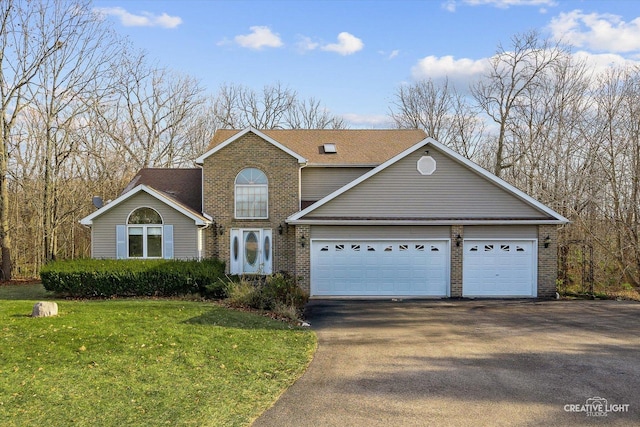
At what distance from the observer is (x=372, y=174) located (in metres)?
17.4

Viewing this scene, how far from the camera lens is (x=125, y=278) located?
16.1m

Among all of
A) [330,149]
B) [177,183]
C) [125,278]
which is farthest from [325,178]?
[125,278]

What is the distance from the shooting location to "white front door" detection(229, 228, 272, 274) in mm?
19688

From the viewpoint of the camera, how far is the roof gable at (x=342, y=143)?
824 inches

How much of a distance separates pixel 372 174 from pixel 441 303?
501cm

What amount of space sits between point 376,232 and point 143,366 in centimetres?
1087

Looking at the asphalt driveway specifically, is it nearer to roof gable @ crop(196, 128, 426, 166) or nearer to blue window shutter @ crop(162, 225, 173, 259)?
blue window shutter @ crop(162, 225, 173, 259)

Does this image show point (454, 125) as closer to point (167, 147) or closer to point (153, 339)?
point (167, 147)

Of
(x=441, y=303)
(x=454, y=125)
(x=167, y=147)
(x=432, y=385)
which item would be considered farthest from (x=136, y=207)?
(x=454, y=125)

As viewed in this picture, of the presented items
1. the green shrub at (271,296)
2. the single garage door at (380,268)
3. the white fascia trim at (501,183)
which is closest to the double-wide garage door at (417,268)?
the single garage door at (380,268)

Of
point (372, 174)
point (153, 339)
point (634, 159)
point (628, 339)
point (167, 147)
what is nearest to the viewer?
point (153, 339)

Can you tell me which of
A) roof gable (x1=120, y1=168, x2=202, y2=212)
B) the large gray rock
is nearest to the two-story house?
roof gable (x1=120, y1=168, x2=202, y2=212)

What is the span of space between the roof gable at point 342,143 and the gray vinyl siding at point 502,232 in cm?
544

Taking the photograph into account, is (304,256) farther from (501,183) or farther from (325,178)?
(501,183)
